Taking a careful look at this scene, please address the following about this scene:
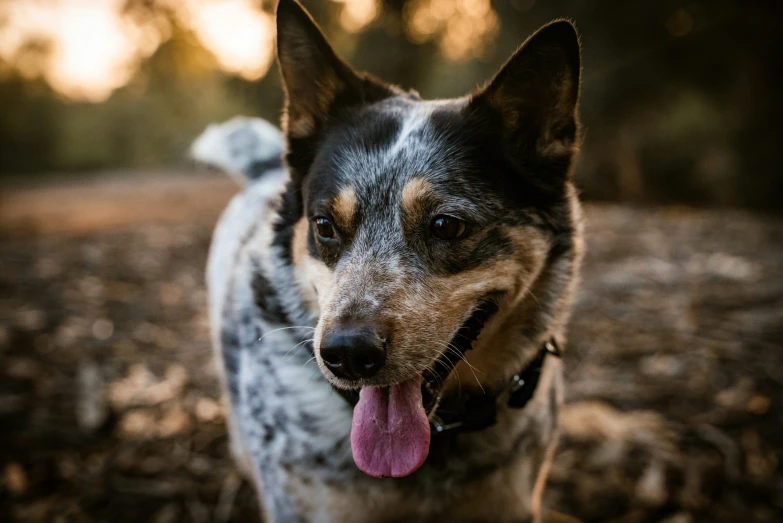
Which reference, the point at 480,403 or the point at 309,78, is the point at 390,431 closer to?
the point at 480,403

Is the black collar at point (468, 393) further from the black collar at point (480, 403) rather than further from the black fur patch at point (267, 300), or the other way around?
the black fur patch at point (267, 300)

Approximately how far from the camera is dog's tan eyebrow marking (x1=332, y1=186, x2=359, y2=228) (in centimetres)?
195

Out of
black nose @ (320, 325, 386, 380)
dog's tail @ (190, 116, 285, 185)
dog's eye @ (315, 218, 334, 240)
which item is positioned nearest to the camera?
black nose @ (320, 325, 386, 380)

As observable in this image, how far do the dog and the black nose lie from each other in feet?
0.09

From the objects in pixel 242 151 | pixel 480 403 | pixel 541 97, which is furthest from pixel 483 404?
pixel 242 151

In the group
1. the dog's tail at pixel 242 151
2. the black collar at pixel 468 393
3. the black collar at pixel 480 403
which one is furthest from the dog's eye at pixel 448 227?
the dog's tail at pixel 242 151

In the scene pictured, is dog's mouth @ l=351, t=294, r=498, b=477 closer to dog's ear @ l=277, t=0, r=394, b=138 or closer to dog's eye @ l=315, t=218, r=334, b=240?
dog's eye @ l=315, t=218, r=334, b=240

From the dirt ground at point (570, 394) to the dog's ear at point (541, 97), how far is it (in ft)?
5.81

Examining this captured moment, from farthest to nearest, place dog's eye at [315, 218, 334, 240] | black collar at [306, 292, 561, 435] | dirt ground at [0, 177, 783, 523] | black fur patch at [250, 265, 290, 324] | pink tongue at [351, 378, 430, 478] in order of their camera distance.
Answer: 1. dirt ground at [0, 177, 783, 523]
2. black fur patch at [250, 265, 290, 324]
3. dog's eye at [315, 218, 334, 240]
4. black collar at [306, 292, 561, 435]
5. pink tongue at [351, 378, 430, 478]

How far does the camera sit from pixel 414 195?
1900 mm

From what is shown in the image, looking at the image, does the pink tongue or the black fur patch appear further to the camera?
the black fur patch

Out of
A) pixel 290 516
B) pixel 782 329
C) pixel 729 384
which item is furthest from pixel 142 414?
pixel 782 329

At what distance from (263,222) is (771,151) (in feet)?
32.0

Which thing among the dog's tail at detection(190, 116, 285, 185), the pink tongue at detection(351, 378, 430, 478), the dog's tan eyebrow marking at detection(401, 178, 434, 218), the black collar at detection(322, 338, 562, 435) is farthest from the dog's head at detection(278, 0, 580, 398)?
the dog's tail at detection(190, 116, 285, 185)
